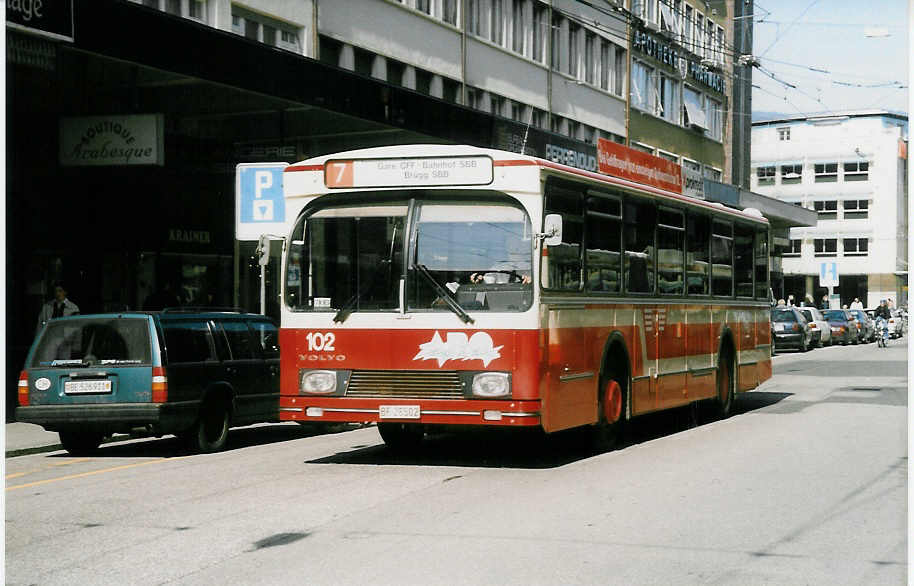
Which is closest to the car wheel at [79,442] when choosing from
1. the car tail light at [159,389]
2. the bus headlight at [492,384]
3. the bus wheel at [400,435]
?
the car tail light at [159,389]

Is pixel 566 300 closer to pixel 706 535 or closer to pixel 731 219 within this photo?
pixel 706 535

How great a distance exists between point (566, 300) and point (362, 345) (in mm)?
1961

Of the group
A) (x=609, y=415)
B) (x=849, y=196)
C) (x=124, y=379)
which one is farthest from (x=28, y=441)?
(x=849, y=196)

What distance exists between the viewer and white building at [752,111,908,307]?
104625mm

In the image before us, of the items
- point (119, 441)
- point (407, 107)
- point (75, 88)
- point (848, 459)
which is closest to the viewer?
point (848, 459)

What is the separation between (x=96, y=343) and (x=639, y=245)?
5.90 m

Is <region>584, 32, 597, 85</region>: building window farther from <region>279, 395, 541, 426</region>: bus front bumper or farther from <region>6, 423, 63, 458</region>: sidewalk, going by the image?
<region>279, 395, 541, 426</region>: bus front bumper

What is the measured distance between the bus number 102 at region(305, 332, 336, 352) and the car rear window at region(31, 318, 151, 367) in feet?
7.34

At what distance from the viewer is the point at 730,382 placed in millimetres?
18891

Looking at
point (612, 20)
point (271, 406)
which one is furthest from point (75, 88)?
point (612, 20)

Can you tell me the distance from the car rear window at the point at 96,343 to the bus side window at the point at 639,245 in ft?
16.9

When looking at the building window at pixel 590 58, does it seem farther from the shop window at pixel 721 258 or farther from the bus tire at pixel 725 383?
the bus tire at pixel 725 383

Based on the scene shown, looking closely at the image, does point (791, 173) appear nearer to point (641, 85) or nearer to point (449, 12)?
point (641, 85)

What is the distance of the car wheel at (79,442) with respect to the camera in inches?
574
